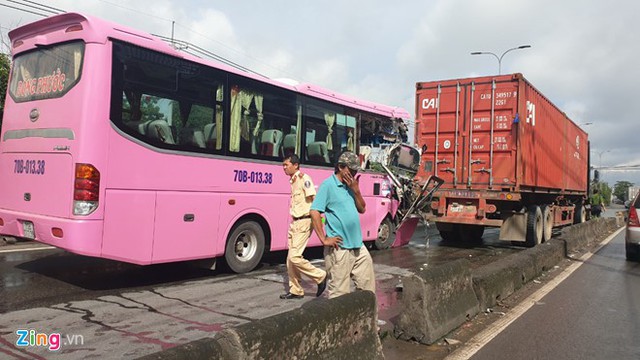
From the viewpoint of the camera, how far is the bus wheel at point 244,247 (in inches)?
279

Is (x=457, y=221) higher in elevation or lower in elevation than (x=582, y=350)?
higher

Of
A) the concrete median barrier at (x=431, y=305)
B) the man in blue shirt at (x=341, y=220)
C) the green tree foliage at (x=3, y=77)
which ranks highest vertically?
the green tree foliage at (x=3, y=77)

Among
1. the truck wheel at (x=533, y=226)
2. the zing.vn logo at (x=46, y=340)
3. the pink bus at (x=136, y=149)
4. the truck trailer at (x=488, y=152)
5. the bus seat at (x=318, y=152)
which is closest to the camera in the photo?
the zing.vn logo at (x=46, y=340)

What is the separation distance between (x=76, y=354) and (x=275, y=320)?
2087 millimetres

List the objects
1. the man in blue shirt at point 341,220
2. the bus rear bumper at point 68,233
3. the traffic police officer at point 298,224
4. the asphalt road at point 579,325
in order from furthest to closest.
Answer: the traffic police officer at point 298,224 → the bus rear bumper at point 68,233 → the asphalt road at point 579,325 → the man in blue shirt at point 341,220

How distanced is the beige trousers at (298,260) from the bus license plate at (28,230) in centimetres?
314

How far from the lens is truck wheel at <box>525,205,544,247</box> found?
458 inches

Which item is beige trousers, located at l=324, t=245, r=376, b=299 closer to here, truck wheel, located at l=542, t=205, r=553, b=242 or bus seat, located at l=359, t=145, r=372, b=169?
bus seat, located at l=359, t=145, r=372, b=169

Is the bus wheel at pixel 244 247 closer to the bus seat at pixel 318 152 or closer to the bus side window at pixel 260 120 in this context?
the bus side window at pixel 260 120

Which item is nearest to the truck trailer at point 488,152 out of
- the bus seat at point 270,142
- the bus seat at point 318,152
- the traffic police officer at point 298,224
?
the bus seat at point 318,152

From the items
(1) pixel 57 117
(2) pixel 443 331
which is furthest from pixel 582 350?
(1) pixel 57 117

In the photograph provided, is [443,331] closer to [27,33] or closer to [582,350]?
[582,350]

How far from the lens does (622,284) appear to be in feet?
25.9

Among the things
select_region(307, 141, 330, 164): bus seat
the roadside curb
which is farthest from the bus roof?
the roadside curb
